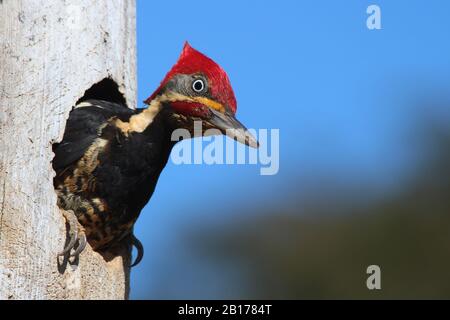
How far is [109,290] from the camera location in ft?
19.0

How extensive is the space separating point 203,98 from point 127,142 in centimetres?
47

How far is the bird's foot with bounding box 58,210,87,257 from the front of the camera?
5.37 meters

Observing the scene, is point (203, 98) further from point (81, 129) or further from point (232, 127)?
point (81, 129)

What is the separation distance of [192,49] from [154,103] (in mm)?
361

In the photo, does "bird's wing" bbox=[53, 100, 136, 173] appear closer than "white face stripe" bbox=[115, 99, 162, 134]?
Yes

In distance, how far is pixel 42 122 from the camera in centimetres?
537

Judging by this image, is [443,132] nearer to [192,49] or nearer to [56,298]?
[192,49]

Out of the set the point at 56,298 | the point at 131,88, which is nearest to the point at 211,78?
the point at 131,88

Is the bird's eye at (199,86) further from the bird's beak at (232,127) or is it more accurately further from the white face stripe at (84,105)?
the white face stripe at (84,105)

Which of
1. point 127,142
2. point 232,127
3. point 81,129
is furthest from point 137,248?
point 232,127

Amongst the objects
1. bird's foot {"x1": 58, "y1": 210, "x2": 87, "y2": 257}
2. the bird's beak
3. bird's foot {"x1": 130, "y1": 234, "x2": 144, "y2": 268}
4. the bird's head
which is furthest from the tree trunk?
the bird's beak

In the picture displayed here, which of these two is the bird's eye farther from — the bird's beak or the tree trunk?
the tree trunk

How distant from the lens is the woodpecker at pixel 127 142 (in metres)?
5.59

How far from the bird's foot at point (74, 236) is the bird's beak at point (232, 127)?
0.88 m
